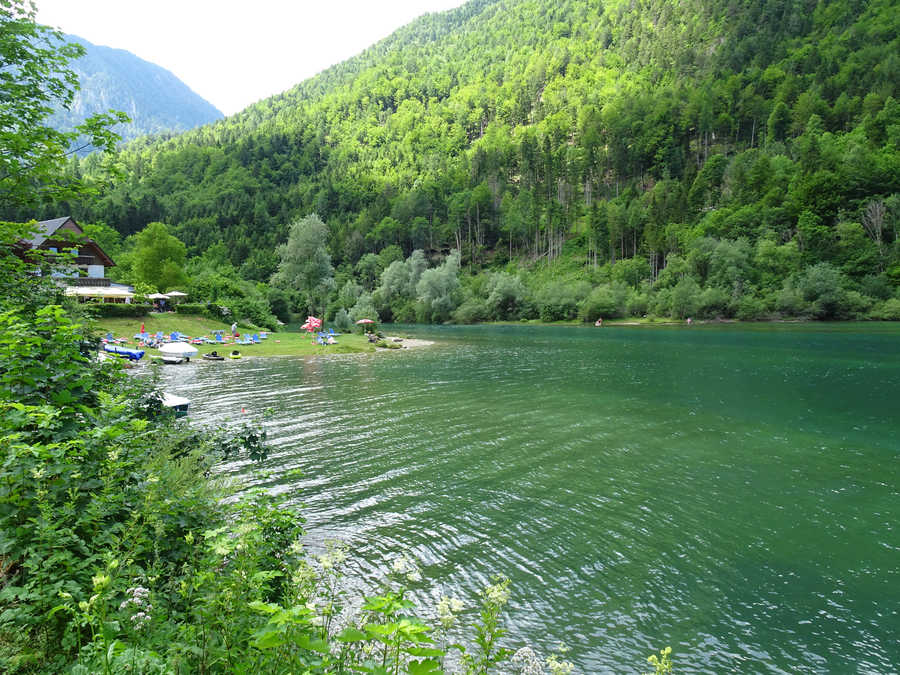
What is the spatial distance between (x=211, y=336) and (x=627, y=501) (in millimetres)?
49744

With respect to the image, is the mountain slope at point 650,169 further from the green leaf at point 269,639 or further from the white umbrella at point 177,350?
the green leaf at point 269,639

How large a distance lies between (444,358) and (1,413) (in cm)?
3623

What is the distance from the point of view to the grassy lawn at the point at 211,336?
42438 millimetres

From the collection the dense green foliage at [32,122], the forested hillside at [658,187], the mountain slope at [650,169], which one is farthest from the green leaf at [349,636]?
the mountain slope at [650,169]

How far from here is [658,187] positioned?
119375mm

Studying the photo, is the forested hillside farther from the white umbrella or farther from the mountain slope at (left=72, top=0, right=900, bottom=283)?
the white umbrella

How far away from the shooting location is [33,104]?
9234 millimetres

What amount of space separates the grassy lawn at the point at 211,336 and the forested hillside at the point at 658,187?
36143mm

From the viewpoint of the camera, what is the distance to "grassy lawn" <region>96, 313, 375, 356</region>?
42.4 m

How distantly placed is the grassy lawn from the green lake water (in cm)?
1643

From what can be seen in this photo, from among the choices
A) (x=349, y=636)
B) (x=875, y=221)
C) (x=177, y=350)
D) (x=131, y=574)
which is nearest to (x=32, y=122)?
(x=131, y=574)

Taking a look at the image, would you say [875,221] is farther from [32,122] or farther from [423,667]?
[32,122]

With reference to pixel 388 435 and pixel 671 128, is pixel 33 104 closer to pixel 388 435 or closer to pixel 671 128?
pixel 388 435

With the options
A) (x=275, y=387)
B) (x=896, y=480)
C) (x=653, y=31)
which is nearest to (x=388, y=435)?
(x=275, y=387)
